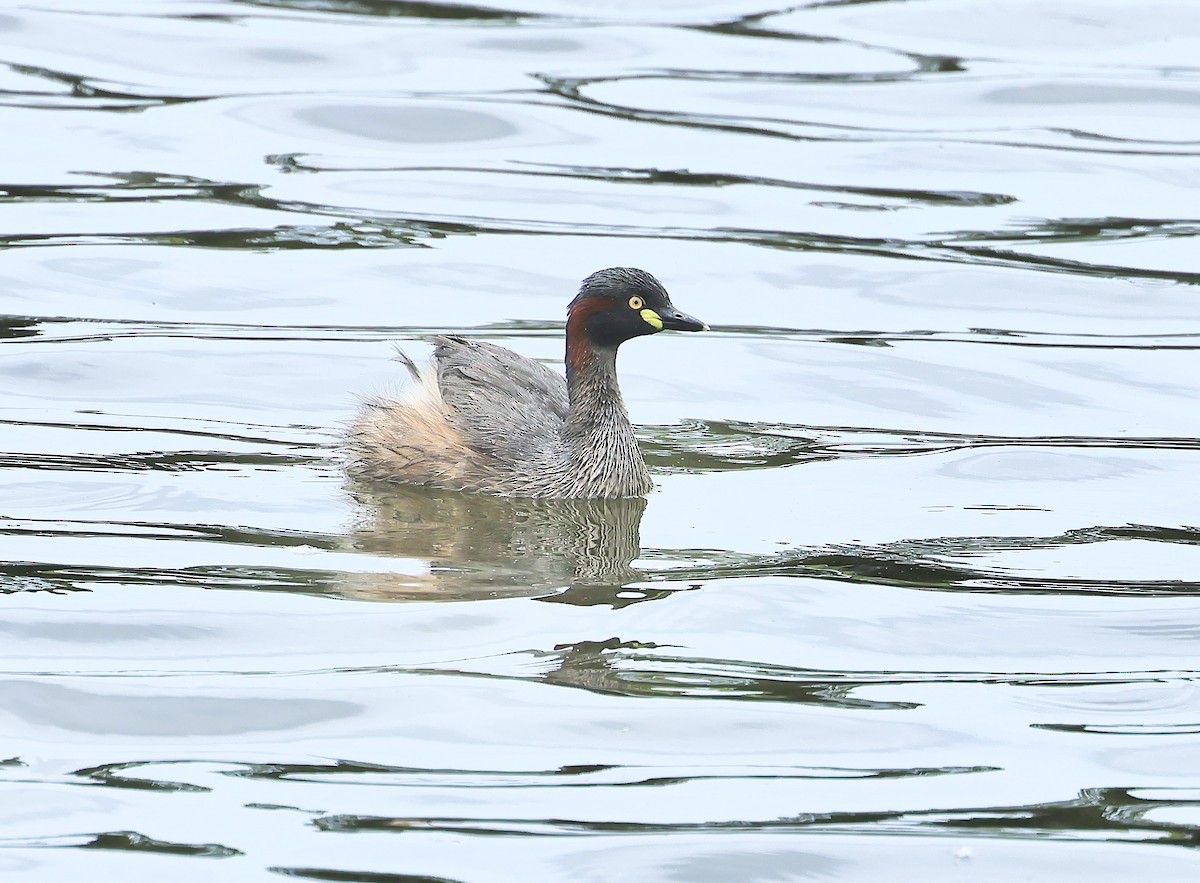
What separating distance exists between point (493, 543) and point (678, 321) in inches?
56.6

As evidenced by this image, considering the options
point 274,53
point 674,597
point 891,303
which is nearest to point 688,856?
point 674,597

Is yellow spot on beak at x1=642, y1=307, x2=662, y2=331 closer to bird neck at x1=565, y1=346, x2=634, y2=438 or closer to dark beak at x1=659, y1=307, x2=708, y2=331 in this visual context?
dark beak at x1=659, y1=307, x2=708, y2=331

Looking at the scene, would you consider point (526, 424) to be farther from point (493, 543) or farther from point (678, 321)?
point (493, 543)

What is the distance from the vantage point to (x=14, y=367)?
10.2 metres

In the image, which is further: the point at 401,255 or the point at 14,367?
the point at 401,255

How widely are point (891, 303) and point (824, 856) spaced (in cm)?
691

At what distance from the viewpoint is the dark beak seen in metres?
9.05

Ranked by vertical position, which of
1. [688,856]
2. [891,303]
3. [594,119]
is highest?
[594,119]

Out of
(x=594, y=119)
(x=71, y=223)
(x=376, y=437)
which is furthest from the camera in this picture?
(x=594, y=119)

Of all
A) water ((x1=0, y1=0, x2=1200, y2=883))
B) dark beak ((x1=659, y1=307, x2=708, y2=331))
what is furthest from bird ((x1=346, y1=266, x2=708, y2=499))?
water ((x1=0, y1=0, x2=1200, y2=883))

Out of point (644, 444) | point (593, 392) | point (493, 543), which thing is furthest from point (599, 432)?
point (493, 543)

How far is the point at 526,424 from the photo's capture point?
9.27 meters

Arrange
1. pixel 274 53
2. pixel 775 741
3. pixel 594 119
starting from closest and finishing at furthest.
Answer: pixel 775 741, pixel 594 119, pixel 274 53

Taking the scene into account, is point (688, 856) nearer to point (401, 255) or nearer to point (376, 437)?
point (376, 437)
